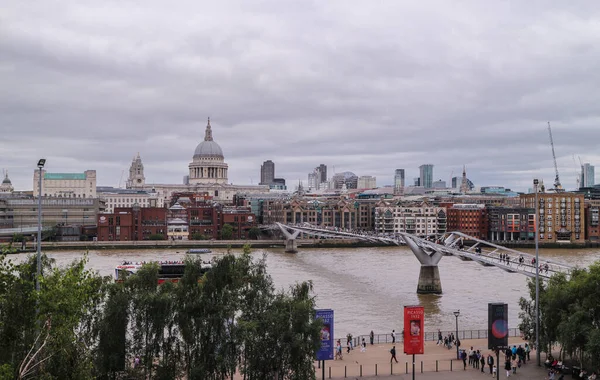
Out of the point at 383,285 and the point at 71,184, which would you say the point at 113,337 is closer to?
the point at 383,285

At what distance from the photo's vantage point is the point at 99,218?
84750 millimetres

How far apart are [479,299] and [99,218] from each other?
59396 mm

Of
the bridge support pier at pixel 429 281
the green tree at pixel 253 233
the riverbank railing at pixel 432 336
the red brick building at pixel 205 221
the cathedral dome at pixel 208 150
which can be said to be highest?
the cathedral dome at pixel 208 150

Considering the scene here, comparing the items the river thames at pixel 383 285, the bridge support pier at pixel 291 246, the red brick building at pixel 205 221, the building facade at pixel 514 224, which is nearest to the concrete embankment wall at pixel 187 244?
the bridge support pier at pixel 291 246

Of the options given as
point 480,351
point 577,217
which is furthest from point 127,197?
point 480,351

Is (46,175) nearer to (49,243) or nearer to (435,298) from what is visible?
(49,243)

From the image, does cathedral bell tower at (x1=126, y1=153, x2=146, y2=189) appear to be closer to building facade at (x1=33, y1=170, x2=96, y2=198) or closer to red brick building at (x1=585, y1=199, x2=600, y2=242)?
building facade at (x1=33, y1=170, x2=96, y2=198)

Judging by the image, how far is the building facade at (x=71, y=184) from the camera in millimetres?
145625

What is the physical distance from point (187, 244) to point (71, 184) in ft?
245

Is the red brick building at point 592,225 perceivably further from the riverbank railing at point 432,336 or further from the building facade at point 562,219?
the riverbank railing at point 432,336

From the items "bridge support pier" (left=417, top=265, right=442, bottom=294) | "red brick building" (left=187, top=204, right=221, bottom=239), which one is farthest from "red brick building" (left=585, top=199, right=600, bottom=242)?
"bridge support pier" (left=417, top=265, right=442, bottom=294)

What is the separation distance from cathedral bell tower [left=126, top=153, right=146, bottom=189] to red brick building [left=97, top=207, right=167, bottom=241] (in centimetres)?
9009

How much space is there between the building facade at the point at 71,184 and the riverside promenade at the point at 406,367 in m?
132

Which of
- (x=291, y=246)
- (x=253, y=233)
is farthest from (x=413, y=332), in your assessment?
(x=253, y=233)
